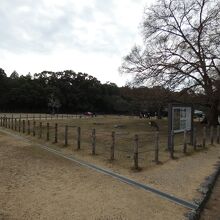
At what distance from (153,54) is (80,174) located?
19.3 m

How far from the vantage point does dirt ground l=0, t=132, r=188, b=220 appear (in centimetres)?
548

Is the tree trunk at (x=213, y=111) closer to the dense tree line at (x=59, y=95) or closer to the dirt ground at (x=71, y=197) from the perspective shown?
the dirt ground at (x=71, y=197)

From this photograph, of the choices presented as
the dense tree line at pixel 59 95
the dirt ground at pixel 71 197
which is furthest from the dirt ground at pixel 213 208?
the dense tree line at pixel 59 95

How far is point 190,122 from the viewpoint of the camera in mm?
15047

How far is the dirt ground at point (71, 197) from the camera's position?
18.0 ft

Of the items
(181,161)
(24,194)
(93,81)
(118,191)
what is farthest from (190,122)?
(93,81)

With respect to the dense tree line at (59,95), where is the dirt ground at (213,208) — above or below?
below

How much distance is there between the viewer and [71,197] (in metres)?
6.39

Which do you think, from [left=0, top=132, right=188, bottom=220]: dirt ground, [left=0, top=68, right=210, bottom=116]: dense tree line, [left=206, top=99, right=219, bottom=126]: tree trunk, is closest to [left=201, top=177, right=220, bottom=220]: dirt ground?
[left=0, top=132, right=188, bottom=220]: dirt ground

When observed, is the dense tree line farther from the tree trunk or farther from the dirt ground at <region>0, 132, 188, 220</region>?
the dirt ground at <region>0, 132, 188, 220</region>

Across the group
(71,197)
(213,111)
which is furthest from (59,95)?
(71,197)

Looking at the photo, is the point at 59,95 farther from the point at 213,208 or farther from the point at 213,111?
the point at 213,208

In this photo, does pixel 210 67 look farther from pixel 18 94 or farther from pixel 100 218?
pixel 18 94

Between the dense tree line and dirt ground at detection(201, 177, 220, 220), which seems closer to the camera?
dirt ground at detection(201, 177, 220, 220)
